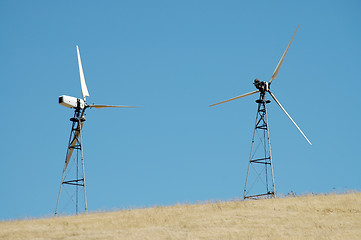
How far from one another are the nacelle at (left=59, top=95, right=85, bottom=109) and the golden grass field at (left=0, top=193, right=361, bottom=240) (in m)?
10.7

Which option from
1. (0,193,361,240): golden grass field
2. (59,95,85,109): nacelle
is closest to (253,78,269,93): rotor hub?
(0,193,361,240): golden grass field

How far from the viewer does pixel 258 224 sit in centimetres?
2658

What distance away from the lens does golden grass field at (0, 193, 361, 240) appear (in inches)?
969

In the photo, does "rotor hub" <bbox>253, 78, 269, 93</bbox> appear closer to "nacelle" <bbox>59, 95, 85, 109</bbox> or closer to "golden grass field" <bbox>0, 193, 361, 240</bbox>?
"golden grass field" <bbox>0, 193, 361, 240</bbox>

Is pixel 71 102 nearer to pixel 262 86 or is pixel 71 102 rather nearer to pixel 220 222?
pixel 262 86

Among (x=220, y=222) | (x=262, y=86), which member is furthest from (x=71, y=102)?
(x=220, y=222)

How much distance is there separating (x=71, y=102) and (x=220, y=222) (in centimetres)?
1807

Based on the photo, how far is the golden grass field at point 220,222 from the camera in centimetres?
2462

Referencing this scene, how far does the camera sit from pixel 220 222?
27.2 meters

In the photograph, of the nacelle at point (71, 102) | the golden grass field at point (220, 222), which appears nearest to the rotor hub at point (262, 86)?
the golden grass field at point (220, 222)

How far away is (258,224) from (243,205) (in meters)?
6.05

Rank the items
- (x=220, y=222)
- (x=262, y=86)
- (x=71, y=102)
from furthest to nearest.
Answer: (x=262, y=86), (x=71, y=102), (x=220, y=222)

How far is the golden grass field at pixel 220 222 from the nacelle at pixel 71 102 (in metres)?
10.7

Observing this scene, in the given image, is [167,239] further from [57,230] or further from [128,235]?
[57,230]
